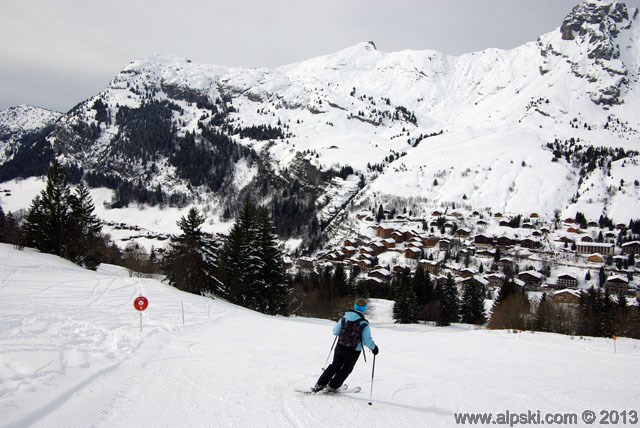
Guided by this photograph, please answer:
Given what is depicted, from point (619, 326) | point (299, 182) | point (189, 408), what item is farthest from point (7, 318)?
point (299, 182)

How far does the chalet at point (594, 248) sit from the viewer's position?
10188 centimetres

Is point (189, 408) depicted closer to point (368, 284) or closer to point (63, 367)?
point (63, 367)

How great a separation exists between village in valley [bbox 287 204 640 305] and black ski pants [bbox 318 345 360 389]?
74.8 m

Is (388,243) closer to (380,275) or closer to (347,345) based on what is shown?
(380,275)

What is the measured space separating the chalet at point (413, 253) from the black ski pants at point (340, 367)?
104 m

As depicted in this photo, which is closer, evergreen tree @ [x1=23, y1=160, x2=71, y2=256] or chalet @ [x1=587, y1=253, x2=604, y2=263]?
evergreen tree @ [x1=23, y1=160, x2=71, y2=256]

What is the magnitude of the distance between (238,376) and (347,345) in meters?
2.58

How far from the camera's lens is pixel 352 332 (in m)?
6.55

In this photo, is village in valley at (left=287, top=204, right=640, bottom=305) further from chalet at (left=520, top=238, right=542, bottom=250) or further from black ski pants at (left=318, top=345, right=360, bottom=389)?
black ski pants at (left=318, top=345, right=360, bottom=389)

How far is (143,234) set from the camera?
155 meters

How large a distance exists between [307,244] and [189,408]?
144137 millimetres

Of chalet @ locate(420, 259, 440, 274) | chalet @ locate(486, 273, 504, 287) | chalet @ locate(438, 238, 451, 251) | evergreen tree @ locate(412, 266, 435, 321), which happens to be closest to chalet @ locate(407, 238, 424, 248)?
chalet @ locate(438, 238, 451, 251)

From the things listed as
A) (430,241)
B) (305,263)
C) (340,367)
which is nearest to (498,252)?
(430,241)

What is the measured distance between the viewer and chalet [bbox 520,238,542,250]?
108 meters
